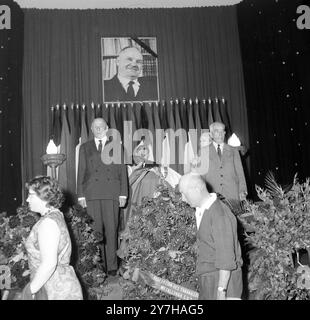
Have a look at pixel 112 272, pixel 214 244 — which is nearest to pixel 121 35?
pixel 112 272

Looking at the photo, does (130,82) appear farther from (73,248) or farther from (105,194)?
(73,248)

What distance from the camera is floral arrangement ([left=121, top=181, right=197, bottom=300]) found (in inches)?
141

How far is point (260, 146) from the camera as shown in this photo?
8.29m

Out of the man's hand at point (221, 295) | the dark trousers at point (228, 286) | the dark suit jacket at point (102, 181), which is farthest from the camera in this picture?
the dark suit jacket at point (102, 181)

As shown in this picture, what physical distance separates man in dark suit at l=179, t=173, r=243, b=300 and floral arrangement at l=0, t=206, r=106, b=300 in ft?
5.99

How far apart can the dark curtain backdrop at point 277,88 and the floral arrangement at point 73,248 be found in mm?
3824

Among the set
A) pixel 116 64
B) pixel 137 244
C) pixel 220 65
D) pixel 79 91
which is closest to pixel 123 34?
pixel 116 64

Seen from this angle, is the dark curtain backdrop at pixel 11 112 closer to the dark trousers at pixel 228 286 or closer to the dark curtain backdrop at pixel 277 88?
the dark curtain backdrop at pixel 277 88

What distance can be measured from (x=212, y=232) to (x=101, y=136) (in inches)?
149

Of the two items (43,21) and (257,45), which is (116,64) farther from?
(257,45)

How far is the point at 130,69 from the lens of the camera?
9352mm

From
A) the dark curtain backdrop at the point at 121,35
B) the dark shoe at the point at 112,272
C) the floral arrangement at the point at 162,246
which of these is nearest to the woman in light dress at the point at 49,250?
the floral arrangement at the point at 162,246

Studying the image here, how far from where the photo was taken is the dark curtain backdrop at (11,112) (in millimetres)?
7227

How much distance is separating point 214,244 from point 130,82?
6949 millimetres
